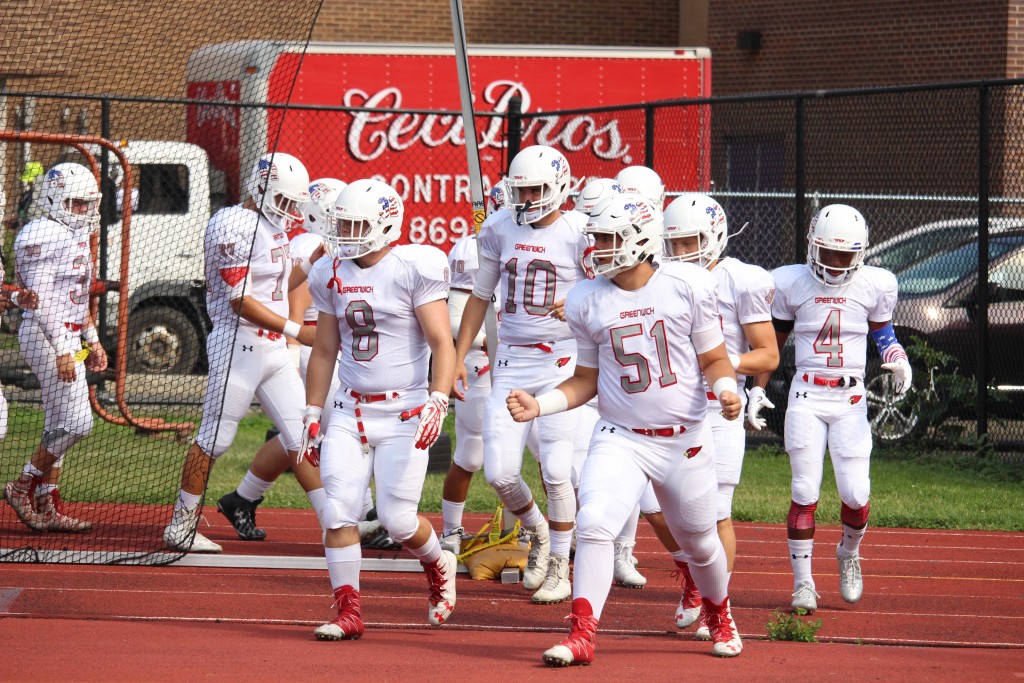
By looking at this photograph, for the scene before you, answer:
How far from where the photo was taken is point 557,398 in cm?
597

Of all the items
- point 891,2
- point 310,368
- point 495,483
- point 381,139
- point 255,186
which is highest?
point 891,2

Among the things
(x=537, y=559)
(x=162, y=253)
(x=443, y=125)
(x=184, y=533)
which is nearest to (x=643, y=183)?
(x=537, y=559)

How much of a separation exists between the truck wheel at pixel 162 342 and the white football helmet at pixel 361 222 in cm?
584

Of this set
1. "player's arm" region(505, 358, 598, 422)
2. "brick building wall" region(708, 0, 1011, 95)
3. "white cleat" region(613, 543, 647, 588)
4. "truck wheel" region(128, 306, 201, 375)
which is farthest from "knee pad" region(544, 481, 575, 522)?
"brick building wall" region(708, 0, 1011, 95)

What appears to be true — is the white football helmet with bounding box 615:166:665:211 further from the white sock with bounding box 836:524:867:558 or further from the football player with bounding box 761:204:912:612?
the white sock with bounding box 836:524:867:558

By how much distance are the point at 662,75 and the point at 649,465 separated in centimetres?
1119

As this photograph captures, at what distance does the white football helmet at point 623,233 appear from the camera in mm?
5867

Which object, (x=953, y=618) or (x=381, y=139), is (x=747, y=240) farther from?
(x=953, y=618)

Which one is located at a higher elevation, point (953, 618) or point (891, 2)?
point (891, 2)

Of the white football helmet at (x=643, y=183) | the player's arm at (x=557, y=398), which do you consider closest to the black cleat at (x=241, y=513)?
the white football helmet at (x=643, y=183)

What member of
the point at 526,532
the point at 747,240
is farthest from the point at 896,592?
the point at 747,240

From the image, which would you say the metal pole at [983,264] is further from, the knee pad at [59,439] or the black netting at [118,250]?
the knee pad at [59,439]

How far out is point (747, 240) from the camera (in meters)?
14.1

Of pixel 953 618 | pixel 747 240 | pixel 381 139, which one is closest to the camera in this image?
pixel 953 618
